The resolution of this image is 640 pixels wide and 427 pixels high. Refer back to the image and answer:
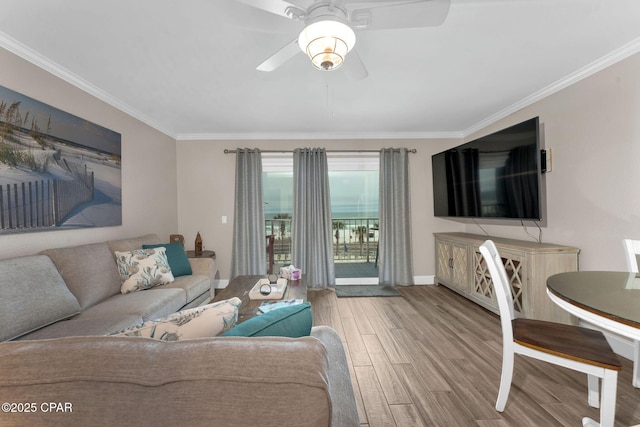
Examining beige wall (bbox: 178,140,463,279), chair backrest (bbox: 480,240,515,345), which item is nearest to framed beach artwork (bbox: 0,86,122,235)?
beige wall (bbox: 178,140,463,279)

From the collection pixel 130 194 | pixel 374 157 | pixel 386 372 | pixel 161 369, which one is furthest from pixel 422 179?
pixel 161 369

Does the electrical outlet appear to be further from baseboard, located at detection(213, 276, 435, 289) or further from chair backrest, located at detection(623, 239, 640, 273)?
baseboard, located at detection(213, 276, 435, 289)

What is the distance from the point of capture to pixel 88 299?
207 centimetres


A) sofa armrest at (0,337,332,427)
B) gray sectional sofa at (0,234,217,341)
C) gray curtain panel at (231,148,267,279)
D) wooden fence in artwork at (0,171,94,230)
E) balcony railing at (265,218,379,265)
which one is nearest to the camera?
sofa armrest at (0,337,332,427)

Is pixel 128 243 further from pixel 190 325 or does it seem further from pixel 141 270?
pixel 190 325

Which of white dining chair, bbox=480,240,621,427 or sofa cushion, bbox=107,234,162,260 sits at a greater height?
sofa cushion, bbox=107,234,162,260

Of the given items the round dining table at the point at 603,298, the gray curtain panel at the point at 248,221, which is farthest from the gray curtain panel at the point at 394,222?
the round dining table at the point at 603,298

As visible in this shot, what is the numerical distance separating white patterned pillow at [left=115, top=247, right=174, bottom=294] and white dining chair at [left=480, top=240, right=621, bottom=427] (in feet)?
9.07

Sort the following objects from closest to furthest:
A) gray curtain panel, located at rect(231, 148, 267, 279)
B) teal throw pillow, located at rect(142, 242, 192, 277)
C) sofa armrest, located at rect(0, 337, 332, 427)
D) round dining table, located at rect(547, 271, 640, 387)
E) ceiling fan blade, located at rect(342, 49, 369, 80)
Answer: sofa armrest, located at rect(0, 337, 332, 427) → round dining table, located at rect(547, 271, 640, 387) → ceiling fan blade, located at rect(342, 49, 369, 80) → teal throw pillow, located at rect(142, 242, 192, 277) → gray curtain panel, located at rect(231, 148, 267, 279)

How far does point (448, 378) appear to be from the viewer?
6.53ft

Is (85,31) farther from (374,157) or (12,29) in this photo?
(374,157)

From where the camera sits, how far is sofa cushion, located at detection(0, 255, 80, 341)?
5.03ft

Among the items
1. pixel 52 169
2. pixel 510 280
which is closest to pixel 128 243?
pixel 52 169

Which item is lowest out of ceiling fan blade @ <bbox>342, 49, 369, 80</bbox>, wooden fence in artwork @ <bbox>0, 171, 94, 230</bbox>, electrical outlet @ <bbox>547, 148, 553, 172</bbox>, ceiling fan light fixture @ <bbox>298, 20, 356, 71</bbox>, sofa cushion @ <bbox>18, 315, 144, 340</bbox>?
sofa cushion @ <bbox>18, 315, 144, 340</bbox>
